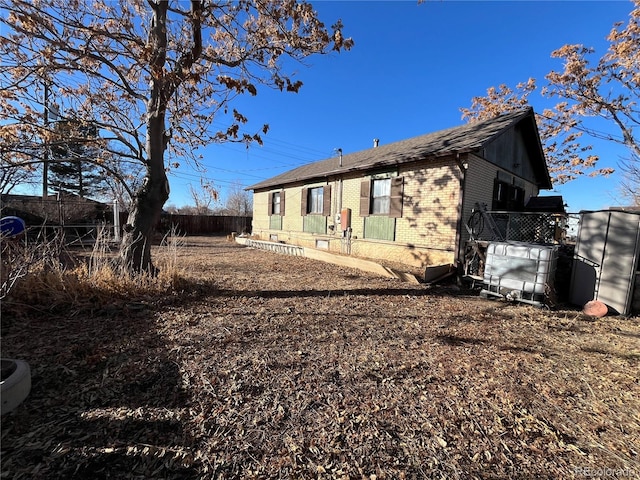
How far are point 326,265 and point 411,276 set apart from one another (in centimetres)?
300

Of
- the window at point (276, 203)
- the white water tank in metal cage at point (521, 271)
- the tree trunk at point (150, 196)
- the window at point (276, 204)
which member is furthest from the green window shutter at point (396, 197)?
the window at point (276, 204)

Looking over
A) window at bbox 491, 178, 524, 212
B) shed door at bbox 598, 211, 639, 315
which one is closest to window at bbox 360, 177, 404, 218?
window at bbox 491, 178, 524, 212

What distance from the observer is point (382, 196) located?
33.0ft

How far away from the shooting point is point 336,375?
266 cm

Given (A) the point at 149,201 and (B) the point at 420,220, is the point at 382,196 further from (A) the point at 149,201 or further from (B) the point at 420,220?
(A) the point at 149,201

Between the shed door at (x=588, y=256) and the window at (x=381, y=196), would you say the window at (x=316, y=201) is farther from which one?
the shed door at (x=588, y=256)

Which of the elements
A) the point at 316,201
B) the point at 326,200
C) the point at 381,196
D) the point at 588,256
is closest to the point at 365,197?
the point at 381,196

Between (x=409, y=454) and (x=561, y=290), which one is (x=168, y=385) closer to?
(x=409, y=454)

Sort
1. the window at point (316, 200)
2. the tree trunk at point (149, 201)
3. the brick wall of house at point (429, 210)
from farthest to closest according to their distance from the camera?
the window at point (316, 200) < the brick wall of house at point (429, 210) < the tree trunk at point (149, 201)

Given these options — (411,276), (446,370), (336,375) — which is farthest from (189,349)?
(411,276)

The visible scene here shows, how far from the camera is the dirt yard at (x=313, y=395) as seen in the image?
169 cm

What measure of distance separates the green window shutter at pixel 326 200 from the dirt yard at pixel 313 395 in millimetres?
8005

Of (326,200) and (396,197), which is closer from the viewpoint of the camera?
(396,197)

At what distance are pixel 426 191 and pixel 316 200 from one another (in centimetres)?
560
